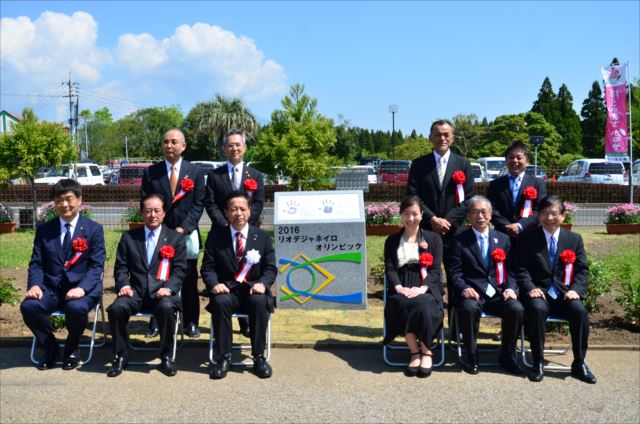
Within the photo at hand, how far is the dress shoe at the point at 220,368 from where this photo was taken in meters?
5.32

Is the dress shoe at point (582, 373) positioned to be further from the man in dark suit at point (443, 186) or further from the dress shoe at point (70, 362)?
the dress shoe at point (70, 362)

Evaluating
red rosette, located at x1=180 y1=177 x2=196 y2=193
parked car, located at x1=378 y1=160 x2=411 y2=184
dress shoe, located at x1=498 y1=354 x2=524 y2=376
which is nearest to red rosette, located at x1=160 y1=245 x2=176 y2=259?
red rosette, located at x1=180 y1=177 x2=196 y2=193

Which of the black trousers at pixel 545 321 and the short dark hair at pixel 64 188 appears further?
the short dark hair at pixel 64 188

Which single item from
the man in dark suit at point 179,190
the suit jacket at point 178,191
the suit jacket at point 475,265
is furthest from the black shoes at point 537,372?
the suit jacket at point 178,191

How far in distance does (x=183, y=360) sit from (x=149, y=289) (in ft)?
2.42

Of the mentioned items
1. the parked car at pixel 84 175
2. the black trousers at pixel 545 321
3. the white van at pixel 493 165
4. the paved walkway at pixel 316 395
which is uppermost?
the white van at pixel 493 165

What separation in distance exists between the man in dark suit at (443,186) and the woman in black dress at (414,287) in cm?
45

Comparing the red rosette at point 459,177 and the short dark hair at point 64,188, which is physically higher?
the red rosette at point 459,177

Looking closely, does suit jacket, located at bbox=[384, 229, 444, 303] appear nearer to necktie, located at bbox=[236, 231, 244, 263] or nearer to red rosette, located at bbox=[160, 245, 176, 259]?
necktie, located at bbox=[236, 231, 244, 263]

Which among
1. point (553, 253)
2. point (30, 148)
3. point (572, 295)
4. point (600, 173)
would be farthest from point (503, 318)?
point (600, 173)

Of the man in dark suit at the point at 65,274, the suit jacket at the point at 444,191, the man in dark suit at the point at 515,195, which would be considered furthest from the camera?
the suit jacket at the point at 444,191

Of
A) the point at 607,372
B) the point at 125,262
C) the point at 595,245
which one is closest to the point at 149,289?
the point at 125,262

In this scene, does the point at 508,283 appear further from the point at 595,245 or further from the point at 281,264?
the point at 595,245

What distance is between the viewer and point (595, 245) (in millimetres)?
12836
